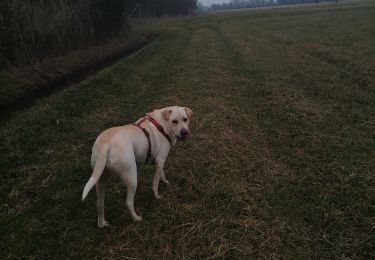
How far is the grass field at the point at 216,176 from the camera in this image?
496 cm

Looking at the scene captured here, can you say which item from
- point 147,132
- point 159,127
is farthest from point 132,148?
point 159,127

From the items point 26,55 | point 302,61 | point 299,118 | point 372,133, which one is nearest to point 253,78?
point 302,61

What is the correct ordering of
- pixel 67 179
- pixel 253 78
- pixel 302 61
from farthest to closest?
1. pixel 302 61
2. pixel 253 78
3. pixel 67 179

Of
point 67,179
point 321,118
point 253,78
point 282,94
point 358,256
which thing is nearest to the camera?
point 358,256

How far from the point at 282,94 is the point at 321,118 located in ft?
7.86

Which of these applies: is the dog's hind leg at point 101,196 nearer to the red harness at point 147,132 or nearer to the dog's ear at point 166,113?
the red harness at point 147,132

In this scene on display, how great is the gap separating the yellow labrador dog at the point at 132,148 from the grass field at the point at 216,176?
0.56 m

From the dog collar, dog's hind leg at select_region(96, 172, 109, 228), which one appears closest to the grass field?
dog's hind leg at select_region(96, 172, 109, 228)

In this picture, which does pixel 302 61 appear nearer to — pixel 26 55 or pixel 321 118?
pixel 321 118

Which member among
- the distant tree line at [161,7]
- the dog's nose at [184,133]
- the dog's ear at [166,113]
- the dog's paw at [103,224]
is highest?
the distant tree line at [161,7]

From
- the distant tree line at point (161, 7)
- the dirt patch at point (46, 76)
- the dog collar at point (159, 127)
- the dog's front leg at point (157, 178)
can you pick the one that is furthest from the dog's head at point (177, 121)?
the distant tree line at point (161, 7)

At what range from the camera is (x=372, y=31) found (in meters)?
24.3

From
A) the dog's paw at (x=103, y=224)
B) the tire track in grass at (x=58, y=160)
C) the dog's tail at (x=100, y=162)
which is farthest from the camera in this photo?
the dog's paw at (x=103, y=224)

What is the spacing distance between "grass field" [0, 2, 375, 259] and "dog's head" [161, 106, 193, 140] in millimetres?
1070
